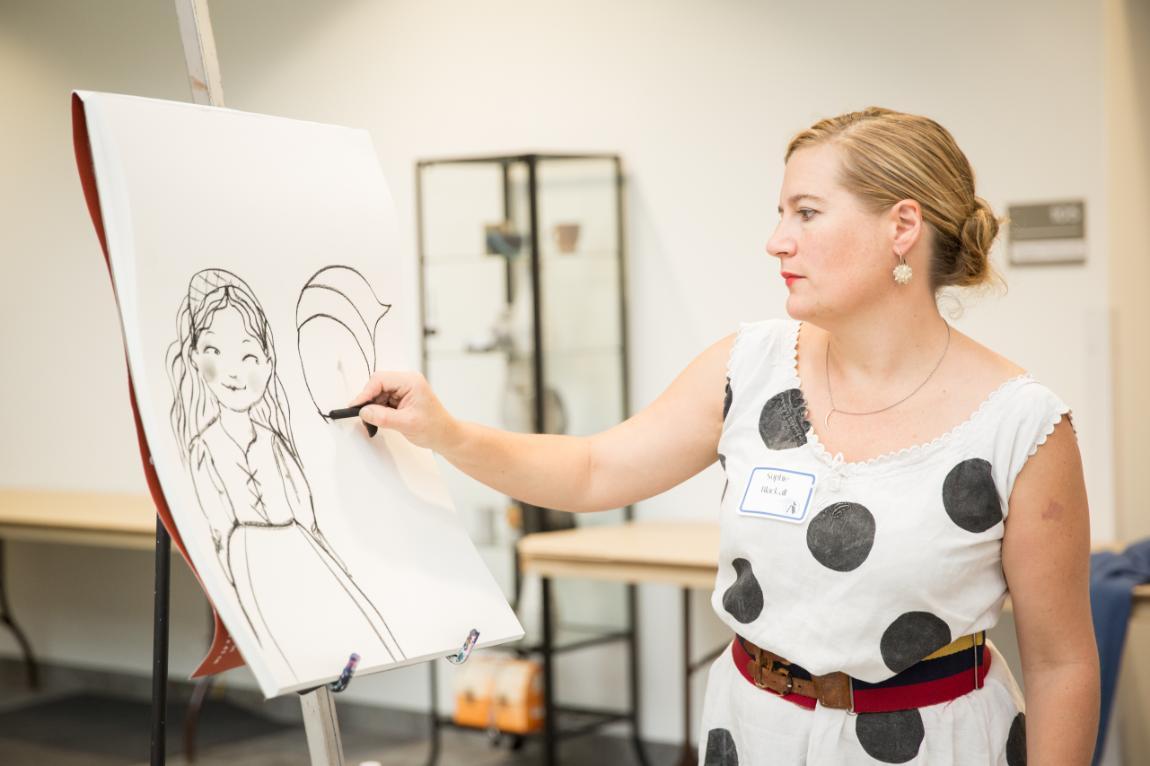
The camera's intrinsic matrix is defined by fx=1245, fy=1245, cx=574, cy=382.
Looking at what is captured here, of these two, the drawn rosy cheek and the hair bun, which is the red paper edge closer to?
the drawn rosy cheek

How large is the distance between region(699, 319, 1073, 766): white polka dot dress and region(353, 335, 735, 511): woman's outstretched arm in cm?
11

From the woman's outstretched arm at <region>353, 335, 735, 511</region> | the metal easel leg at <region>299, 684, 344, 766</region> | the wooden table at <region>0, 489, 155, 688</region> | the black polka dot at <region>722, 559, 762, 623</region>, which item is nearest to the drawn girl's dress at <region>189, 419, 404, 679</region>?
the metal easel leg at <region>299, 684, 344, 766</region>

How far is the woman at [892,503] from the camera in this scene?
1.35m

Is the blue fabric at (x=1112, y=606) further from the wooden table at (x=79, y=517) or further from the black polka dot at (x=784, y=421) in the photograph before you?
the wooden table at (x=79, y=517)

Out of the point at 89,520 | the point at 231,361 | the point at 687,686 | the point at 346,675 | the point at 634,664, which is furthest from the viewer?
the point at 89,520

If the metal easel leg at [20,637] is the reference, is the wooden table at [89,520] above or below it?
above

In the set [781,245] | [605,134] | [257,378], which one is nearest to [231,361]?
[257,378]

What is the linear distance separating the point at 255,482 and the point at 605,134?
2.77 m

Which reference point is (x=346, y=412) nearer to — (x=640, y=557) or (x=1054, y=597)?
(x=1054, y=597)

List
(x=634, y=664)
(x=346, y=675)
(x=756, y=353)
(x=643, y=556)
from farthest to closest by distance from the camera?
(x=634, y=664) < (x=643, y=556) < (x=756, y=353) < (x=346, y=675)

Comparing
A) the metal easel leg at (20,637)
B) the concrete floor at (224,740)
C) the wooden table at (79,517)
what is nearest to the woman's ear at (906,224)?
the concrete floor at (224,740)

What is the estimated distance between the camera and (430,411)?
1.41 meters

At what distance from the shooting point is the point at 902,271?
1399 millimetres

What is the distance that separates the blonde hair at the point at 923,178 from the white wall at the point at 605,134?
1.87 metres
